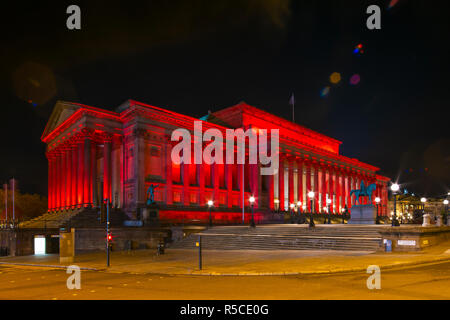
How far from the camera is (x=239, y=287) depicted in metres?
13.9

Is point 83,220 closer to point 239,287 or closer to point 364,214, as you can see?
point 364,214

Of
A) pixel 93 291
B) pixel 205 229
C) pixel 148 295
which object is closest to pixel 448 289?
pixel 148 295

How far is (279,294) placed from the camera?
12258mm

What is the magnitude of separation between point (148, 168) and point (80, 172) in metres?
8.82

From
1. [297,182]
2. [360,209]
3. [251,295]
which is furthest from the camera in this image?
[297,182]

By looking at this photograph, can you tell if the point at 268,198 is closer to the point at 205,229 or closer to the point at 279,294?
the point at 205,229

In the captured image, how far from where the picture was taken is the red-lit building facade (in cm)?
5000

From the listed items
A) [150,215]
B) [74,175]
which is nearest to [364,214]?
[150,215]

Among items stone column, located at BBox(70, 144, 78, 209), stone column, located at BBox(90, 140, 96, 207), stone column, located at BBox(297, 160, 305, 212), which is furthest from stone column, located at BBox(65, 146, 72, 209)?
stone column, located at BBox(297, 160, 305, 212)

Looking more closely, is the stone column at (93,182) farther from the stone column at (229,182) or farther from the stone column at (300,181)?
the stone column at (300,181)

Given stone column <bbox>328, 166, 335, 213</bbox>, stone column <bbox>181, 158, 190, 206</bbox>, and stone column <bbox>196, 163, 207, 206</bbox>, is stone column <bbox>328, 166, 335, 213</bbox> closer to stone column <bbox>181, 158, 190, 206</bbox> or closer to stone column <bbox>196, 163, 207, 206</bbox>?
stone column <bbox>196, 163, 207, 206</bbox>

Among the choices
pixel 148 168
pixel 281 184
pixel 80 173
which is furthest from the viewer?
pixel 281 184

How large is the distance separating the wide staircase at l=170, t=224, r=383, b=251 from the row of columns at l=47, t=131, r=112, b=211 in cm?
1858

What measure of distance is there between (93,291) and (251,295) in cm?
580
